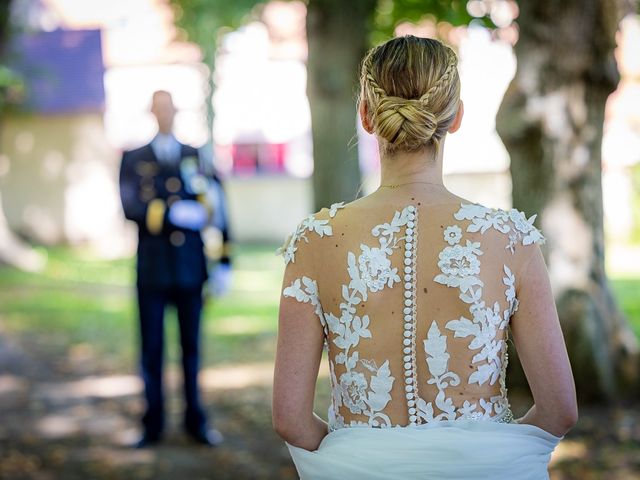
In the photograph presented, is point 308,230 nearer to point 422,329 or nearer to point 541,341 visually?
point 422,329

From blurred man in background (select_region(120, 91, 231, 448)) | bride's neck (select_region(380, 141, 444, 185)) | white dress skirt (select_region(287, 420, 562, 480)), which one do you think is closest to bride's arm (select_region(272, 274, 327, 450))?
white dress skirt (select_region(287, 420, 562, 480))

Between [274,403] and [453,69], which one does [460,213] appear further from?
[274,403]

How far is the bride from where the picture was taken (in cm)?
239

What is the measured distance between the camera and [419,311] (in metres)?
2.41

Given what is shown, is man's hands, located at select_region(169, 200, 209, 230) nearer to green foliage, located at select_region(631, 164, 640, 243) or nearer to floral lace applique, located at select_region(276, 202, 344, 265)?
floral lace applique, located at select_region(276, 202, 344, 265)

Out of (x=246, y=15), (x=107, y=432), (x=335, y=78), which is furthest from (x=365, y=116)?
(x=246, y=15)

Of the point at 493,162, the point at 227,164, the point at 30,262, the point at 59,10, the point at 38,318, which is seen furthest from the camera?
the point at 59,10

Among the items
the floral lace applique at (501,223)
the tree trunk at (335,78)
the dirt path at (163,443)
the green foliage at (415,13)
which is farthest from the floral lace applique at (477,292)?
the green foliage at (415,13)

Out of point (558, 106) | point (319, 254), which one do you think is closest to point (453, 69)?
point (319, 254)

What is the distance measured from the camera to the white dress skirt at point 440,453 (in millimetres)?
2377

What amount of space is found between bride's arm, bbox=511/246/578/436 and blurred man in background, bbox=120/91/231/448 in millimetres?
4294

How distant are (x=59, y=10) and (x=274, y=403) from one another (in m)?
30.9

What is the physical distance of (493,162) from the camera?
26000mm

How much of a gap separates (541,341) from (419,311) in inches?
12.7
